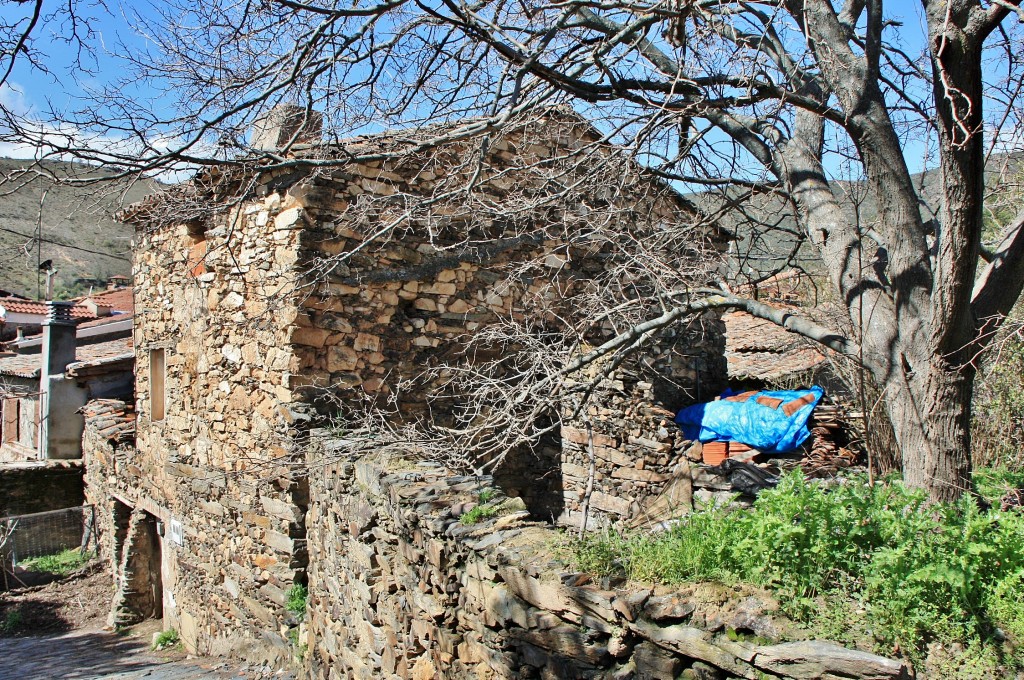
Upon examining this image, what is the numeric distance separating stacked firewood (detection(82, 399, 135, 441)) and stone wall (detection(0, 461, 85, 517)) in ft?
7.35

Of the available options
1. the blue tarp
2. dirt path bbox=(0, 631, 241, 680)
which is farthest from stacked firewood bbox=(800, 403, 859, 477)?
dirt path bbox=(0, 631, 241, 680)

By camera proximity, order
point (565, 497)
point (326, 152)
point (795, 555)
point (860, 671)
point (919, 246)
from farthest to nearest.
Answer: point (565, 497) < point (326, 152) < point (919, 246) < point (795, 555) < point (860, 671)

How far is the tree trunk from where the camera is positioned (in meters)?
3.48

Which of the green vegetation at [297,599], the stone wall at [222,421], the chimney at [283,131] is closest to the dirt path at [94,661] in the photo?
the stone wall at [222,421]

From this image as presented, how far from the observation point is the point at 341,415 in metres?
6.30

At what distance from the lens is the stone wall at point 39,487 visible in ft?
48.4

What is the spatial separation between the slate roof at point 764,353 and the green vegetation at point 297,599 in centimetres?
513

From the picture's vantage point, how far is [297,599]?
6180mm

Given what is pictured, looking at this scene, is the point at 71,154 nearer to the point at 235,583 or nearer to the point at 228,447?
the point at 228,447

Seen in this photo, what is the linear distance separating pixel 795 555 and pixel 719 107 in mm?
2610

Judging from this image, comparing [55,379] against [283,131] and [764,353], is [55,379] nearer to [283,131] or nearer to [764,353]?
[283,131]

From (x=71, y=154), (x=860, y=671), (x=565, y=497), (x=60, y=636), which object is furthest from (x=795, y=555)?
(x=60, y=636)

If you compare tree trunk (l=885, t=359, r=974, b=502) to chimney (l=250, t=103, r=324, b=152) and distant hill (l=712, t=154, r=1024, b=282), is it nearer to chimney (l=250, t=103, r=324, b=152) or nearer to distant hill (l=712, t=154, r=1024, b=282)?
distant hill (l=712, t=154, r=1024, b=282)

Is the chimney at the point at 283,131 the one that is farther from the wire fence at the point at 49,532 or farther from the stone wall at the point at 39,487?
the stone wall at the point at 39,487
